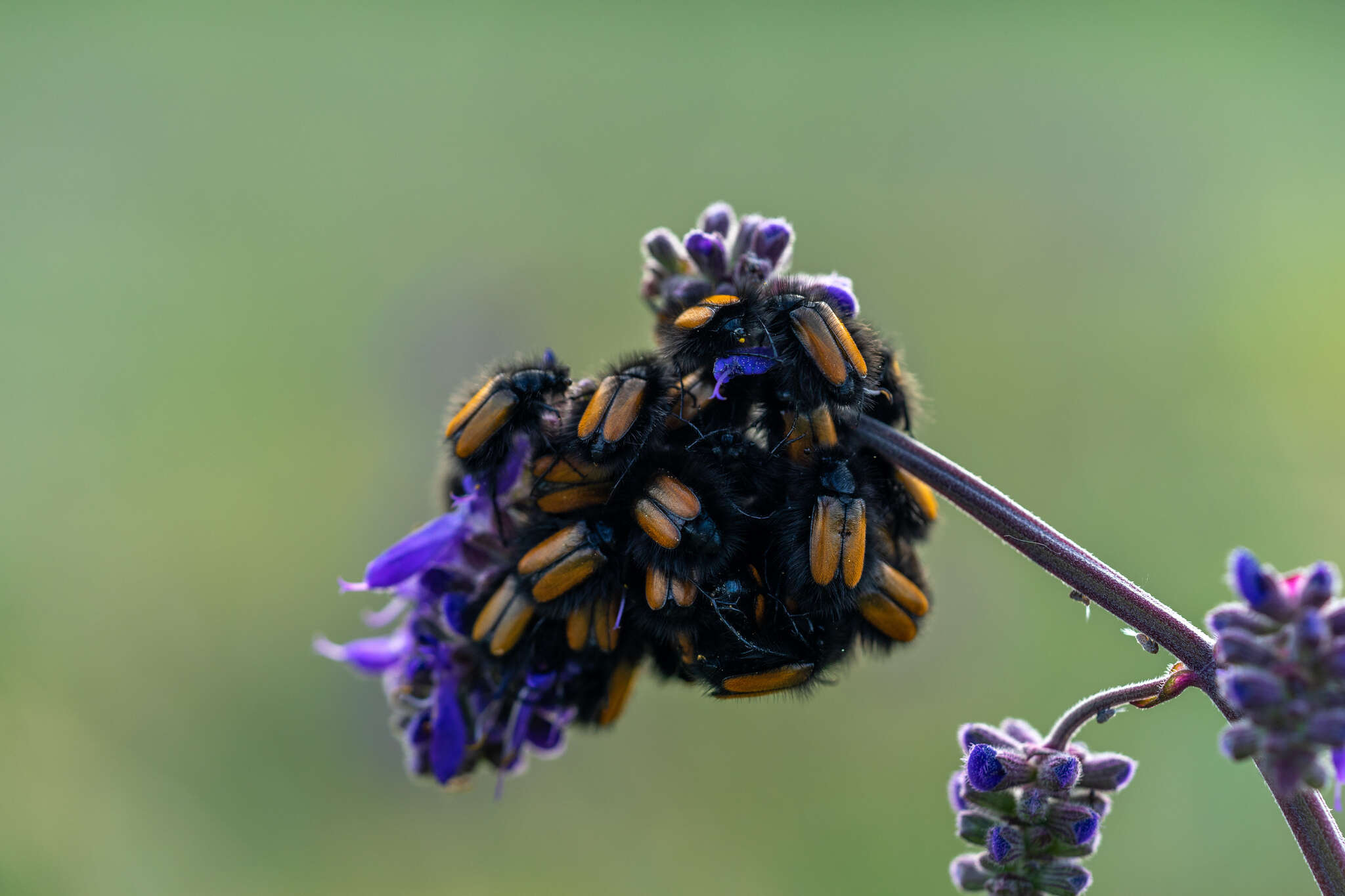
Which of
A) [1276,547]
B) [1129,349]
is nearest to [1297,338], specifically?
[1129,349]

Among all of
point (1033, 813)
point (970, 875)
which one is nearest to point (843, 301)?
point (1033, 813)

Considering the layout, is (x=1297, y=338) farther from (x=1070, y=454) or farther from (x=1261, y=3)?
(x=1261, y=3)

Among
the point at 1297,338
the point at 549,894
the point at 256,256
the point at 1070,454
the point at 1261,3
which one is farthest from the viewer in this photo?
the point at 1261,3

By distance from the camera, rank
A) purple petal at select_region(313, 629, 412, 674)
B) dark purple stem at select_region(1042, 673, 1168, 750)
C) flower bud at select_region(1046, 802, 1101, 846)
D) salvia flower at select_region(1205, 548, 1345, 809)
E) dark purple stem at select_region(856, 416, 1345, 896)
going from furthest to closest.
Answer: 1. purple petal at select_region(313, 629, 412, 674)
2. flower bud at select_region(1046, 802, 1101, 846)
3. dark purple stem at select_region(1042, 673, 1168, 750)
4. dark purple stem at select_region(856, 416, 1345, 896)
5. salvia flower at select_region(1205, 548, 1345, 809)

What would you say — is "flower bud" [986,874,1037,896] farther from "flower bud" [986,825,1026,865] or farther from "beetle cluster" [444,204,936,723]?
"beetle cluster" [444,204,936,723]

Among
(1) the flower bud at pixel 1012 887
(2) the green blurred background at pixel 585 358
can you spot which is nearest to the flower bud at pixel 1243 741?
(1) the flower bud at pixel 1012 887

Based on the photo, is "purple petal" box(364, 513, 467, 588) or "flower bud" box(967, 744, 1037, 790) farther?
"purple petal" box(364, 513, 467, 588)

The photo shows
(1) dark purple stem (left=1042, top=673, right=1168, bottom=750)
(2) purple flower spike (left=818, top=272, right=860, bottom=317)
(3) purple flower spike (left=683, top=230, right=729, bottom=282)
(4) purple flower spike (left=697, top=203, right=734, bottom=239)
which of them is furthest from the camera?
(4) purple flower spike (left=697, top=203, right=734, bottom=239)

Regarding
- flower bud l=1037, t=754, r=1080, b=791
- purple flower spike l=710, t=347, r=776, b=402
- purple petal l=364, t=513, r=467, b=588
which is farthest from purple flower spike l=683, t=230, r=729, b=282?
flower bud l=1037, t=754, r=1080, b=791
